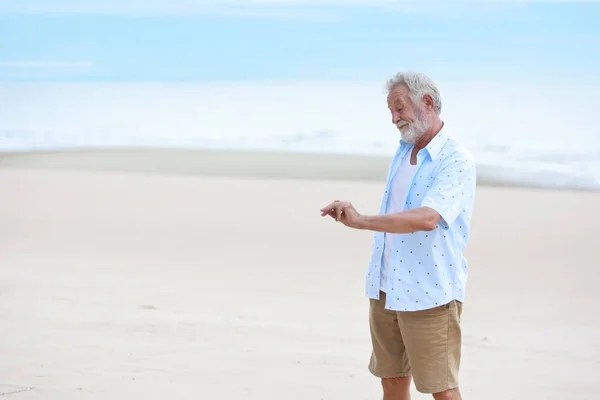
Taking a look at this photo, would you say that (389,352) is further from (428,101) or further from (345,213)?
(428,101)

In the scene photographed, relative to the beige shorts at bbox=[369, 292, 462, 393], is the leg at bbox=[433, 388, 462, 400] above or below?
below

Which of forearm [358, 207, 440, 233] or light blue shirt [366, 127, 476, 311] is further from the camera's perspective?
light blue shirt [366, 127, 476, 311]

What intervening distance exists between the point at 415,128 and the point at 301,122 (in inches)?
589

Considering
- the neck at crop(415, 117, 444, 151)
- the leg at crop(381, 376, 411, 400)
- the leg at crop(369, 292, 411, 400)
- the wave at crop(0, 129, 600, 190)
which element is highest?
the wave at crop(0, 129, 600, 190)

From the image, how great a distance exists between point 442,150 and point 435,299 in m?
0.48

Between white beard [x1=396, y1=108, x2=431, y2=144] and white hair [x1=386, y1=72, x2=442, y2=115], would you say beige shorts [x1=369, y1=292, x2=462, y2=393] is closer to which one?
white beard [x1=396, y1=108, x2=431, y2=144]

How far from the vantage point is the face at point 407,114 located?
9.12ft

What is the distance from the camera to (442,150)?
278cm

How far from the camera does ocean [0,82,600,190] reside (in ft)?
44.3

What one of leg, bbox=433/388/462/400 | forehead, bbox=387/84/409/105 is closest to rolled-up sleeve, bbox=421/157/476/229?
forehead, bbox=387/84/409/105

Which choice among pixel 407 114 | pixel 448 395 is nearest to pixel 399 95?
pixel 407 114

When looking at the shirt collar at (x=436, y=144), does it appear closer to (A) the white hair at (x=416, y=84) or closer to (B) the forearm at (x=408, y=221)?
(A) the white hair at (x=416, y=84)

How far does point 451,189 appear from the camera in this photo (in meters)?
2.69

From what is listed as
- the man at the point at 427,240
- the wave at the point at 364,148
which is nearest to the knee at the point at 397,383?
the man at the point at 427,240
